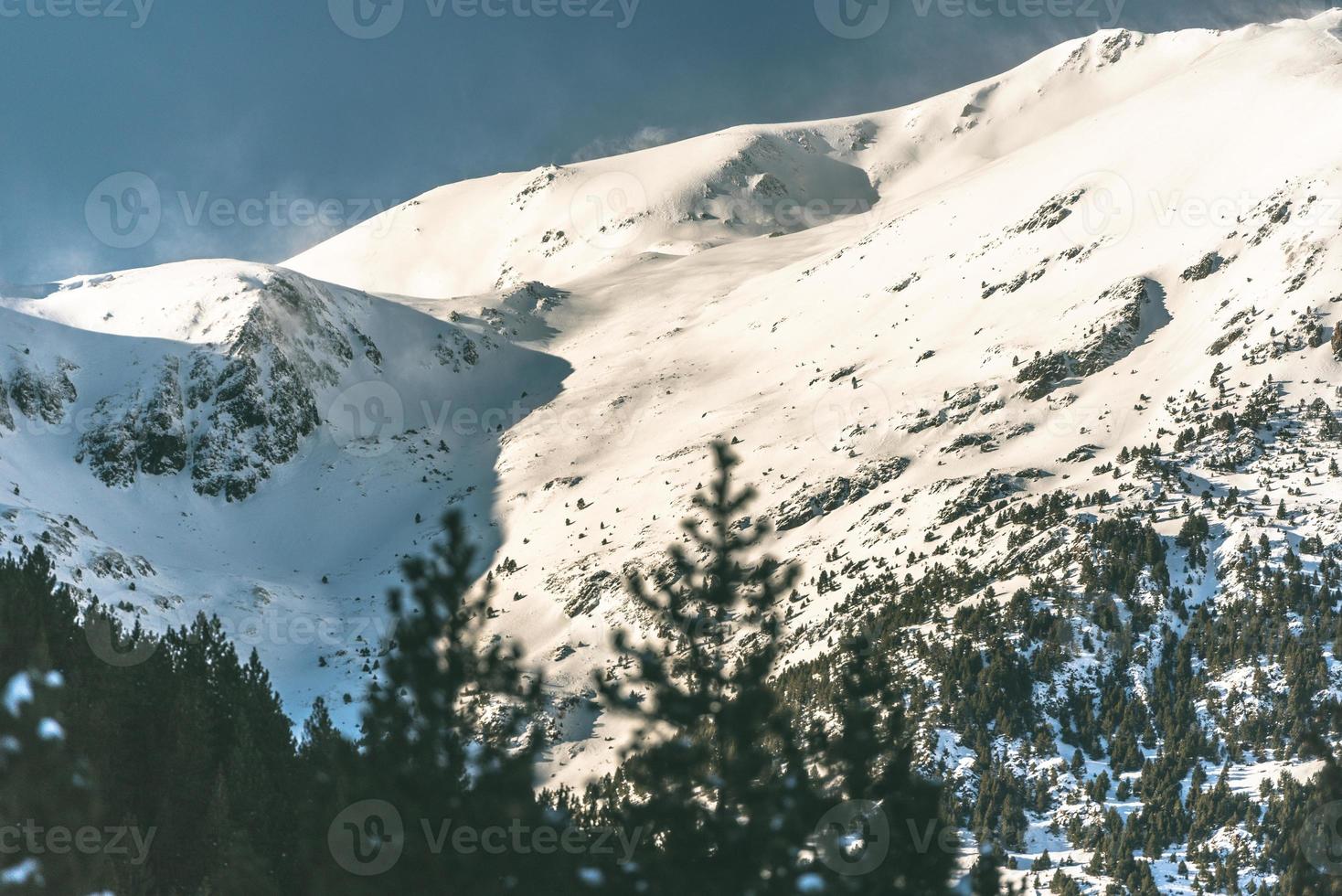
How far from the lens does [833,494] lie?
9406 cm

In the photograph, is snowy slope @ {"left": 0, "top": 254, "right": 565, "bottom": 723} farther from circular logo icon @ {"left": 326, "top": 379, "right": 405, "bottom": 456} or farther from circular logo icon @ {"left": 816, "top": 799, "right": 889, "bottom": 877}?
circular logo icon @ {"left": 816, "top": 799, "right": 889, "bottom": 877}

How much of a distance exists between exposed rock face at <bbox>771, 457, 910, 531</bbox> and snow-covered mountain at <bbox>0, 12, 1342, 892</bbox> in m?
0.38

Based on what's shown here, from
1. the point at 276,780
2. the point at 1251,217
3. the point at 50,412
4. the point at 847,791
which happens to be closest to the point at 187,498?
the point at 50,412

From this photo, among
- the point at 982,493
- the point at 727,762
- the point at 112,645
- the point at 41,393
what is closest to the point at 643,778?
the point at 727,762

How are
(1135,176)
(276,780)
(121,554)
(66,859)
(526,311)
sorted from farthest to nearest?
(526,311) < (1135,176) < (121,554) < (276,780) < (66,859)

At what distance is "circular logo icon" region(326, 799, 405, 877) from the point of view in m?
20.3

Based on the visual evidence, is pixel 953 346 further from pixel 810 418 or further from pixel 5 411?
pixel 5 411

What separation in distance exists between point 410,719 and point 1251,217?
387 feet

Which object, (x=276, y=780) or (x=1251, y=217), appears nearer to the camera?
(x=276, y=780)

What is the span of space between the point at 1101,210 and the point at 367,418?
318 feet

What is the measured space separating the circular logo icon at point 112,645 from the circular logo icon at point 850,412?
72.9 metres

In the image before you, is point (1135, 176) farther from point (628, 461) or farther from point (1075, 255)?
point (628, 461)

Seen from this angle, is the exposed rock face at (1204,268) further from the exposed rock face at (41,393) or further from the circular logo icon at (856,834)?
the exposed rock face at (41,393)

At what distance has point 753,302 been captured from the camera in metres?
160
